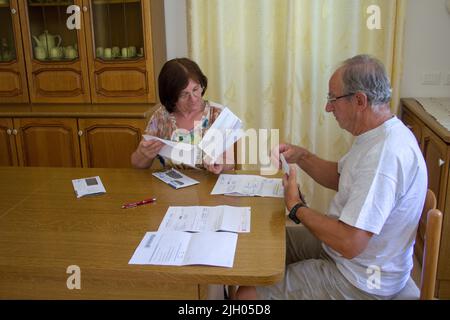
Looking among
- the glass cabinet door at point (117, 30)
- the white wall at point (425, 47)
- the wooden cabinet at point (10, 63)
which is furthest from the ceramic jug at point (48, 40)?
the white wall at point (425, 47)

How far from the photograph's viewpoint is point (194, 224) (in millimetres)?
1430

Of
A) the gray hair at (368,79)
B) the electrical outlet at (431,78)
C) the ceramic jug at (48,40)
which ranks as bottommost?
the electrical outlet at (431,78)

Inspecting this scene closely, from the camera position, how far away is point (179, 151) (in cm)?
188

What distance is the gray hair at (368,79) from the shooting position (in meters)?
1.38

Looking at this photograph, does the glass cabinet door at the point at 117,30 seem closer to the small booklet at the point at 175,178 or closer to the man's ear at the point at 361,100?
the small booklet at the point at 175,178

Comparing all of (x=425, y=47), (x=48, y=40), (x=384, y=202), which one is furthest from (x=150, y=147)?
(x=425, y=47)

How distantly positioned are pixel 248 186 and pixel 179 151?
341 millimetres

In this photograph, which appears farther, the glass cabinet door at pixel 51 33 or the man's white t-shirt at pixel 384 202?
the glass cabinet door at pixel 51 33

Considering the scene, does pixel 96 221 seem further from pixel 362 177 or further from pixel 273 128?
pixel 273 128

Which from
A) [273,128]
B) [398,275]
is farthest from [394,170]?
[273,128]

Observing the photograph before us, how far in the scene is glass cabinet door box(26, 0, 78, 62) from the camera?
9.30ft

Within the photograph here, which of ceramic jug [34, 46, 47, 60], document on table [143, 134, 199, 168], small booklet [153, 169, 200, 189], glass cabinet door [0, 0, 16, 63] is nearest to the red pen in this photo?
small booklet [153, 169, 200, 189]

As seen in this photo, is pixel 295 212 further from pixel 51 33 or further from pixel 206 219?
pixel 51 33

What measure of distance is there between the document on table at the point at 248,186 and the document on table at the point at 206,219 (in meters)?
0.14
